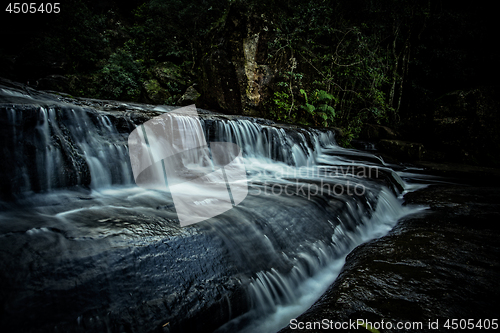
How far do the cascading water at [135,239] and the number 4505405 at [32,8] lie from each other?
1255cm

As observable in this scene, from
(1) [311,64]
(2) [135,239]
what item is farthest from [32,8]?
(2) [135,239]

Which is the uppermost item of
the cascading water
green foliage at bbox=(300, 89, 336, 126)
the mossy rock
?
the mossy rock

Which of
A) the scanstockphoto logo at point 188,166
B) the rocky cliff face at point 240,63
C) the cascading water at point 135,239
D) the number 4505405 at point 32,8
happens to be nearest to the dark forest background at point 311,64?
the rocky cliff face at point 240,63

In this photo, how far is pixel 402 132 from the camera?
406 inches

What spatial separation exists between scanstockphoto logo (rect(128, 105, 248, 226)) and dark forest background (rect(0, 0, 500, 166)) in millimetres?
4625

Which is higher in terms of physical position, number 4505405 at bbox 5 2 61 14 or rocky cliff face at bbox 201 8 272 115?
number 4505405 at bbox 5 2 61 14

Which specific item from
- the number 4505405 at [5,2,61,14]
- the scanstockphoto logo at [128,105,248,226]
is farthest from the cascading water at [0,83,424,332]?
the number 4505405 at [5,2,61,14]

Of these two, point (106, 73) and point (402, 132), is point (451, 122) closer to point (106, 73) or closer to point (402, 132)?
point (402, 132)

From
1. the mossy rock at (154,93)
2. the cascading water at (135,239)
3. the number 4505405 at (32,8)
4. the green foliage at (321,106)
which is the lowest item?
the cascading water at (135,239)

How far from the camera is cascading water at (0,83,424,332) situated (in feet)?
4.82

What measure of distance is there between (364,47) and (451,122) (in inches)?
178

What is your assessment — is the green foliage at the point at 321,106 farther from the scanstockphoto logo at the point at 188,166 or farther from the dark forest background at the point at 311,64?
the scanstockphoto logo at the point at 188,166

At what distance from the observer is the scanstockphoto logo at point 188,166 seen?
9.97 ft

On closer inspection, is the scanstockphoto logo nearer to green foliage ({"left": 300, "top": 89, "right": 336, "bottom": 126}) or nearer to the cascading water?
the cascading water
